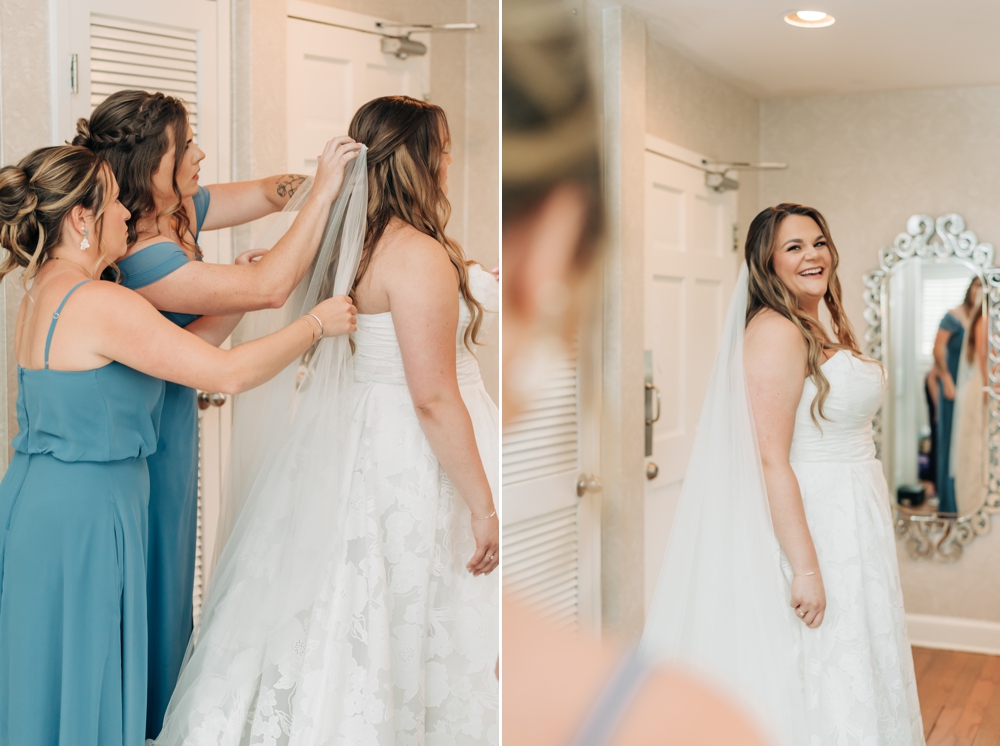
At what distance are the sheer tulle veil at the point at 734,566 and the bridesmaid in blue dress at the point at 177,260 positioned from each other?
2.00 ft

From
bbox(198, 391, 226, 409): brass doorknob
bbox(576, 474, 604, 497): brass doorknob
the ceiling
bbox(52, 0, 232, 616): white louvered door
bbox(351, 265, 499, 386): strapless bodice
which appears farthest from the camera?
bbox(198, 391, 226, 409): brass doorknob

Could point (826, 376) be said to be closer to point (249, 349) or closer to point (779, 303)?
point (779, 303)

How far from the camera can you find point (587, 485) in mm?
853

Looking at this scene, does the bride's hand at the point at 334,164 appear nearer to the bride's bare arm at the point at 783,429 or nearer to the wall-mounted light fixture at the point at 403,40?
the wall-mounted light fixture at the point at 403,40

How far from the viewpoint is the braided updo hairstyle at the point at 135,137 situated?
3.91 ft

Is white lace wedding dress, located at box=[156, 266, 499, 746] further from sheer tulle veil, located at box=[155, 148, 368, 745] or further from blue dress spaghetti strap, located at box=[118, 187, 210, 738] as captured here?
blue dress spaghetti strap, located at box=[118, 187, 210, 738]

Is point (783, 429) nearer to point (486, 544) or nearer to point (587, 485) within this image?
point (587, 485)

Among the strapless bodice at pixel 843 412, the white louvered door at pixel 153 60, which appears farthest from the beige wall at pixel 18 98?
the strapless bodice at pixel 843 412

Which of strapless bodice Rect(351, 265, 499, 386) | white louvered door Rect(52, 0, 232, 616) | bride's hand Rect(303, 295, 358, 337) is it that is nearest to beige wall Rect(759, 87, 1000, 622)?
strapless bodice Rect(351, 265, 499, 386)

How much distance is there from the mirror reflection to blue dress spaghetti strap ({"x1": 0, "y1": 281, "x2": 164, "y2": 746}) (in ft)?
3.06

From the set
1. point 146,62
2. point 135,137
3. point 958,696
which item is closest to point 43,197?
point 135,137

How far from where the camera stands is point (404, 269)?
1.08 m

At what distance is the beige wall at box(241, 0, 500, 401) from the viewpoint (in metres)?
1.07

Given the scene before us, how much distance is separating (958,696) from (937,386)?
254mm
